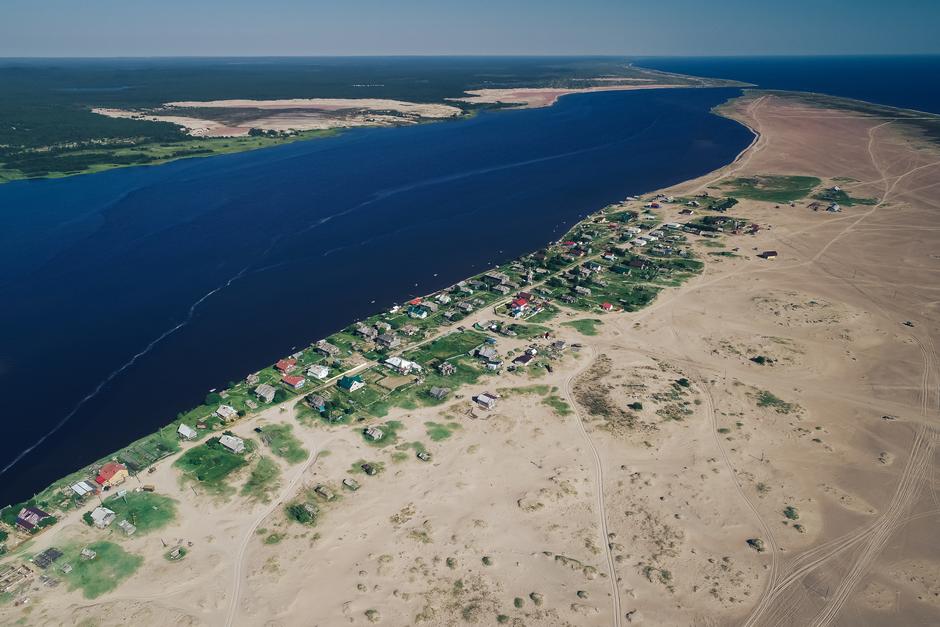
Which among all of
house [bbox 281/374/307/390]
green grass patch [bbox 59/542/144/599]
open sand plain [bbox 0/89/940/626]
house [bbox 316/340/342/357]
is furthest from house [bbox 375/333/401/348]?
green grass patch [bbox 59/542/144/599]

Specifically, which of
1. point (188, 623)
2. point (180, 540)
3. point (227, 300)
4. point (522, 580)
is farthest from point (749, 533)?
point (227, 300)

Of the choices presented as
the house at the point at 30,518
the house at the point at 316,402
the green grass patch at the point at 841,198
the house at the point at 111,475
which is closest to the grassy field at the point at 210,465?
the house at the point at 111,475

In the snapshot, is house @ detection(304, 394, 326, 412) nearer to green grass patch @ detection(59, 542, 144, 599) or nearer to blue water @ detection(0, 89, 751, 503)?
blue water @ detection(0, 89, 751, 503)

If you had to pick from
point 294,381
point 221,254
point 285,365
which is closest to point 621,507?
point 294,381

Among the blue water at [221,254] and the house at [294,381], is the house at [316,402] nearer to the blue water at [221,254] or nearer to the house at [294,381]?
the house at [294,381]

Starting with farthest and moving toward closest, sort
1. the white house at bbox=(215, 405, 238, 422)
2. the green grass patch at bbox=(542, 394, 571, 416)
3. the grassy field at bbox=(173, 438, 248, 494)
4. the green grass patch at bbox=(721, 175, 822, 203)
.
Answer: the green grass patch at bbox=(721, 175, 822, 203)
the green grass patch at bbox=(542, 394, 571, 416)
the white house at bbox=(215, 405, 238, 422)
the grassy field at bbox=(173, 438, 248, 494)
